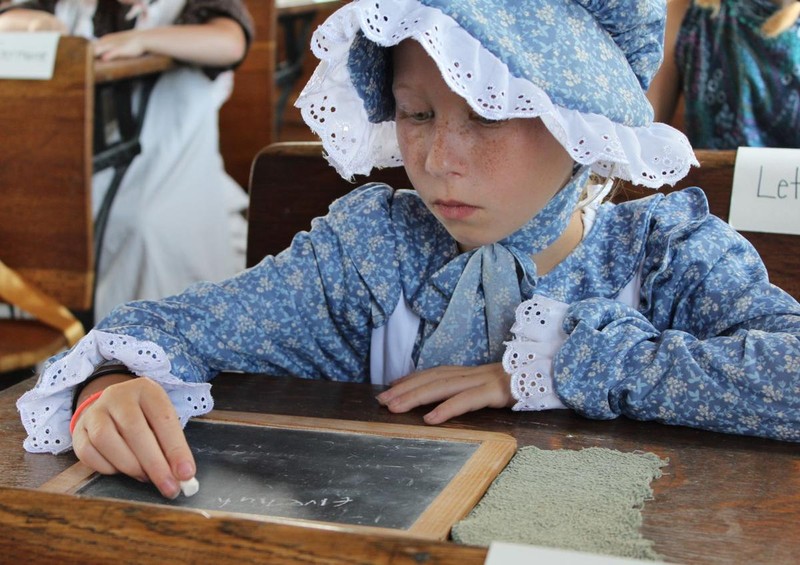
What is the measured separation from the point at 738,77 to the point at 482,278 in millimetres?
1201

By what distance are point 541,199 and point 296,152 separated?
20.7 inches

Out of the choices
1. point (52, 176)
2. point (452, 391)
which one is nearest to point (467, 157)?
point (452, 391)

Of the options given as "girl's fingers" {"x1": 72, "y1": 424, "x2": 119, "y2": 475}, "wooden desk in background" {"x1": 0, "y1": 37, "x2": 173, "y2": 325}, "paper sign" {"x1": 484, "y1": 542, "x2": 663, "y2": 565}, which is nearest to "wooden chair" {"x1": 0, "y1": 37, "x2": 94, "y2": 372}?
"wooden desk in background" {"x1": 0, "y1": 37, "x2": 173, "y2": 325}

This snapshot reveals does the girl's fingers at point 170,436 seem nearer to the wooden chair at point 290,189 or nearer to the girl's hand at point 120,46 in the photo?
the wooden chair at point 290,189

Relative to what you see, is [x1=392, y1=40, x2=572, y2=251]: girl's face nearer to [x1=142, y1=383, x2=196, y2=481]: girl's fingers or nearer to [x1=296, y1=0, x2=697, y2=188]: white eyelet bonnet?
[x1=296, y1=0, x2=697, y2=188]: white eyelet bonnet

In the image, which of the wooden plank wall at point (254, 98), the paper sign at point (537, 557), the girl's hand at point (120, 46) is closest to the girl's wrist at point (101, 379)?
the paper sign at point (537, 557)

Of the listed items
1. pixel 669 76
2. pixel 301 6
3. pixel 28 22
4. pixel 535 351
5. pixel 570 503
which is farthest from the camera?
pixel 301 6

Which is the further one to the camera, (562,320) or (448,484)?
(562,320)

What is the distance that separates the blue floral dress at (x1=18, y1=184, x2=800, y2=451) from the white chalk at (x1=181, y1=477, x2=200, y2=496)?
19 cm

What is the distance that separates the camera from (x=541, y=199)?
3.94 feet

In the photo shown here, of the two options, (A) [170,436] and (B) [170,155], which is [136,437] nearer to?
(A) [170,436]

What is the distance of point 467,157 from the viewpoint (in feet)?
3.70

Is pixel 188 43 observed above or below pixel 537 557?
above

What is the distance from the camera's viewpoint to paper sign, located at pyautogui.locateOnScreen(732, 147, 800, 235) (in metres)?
1.48
